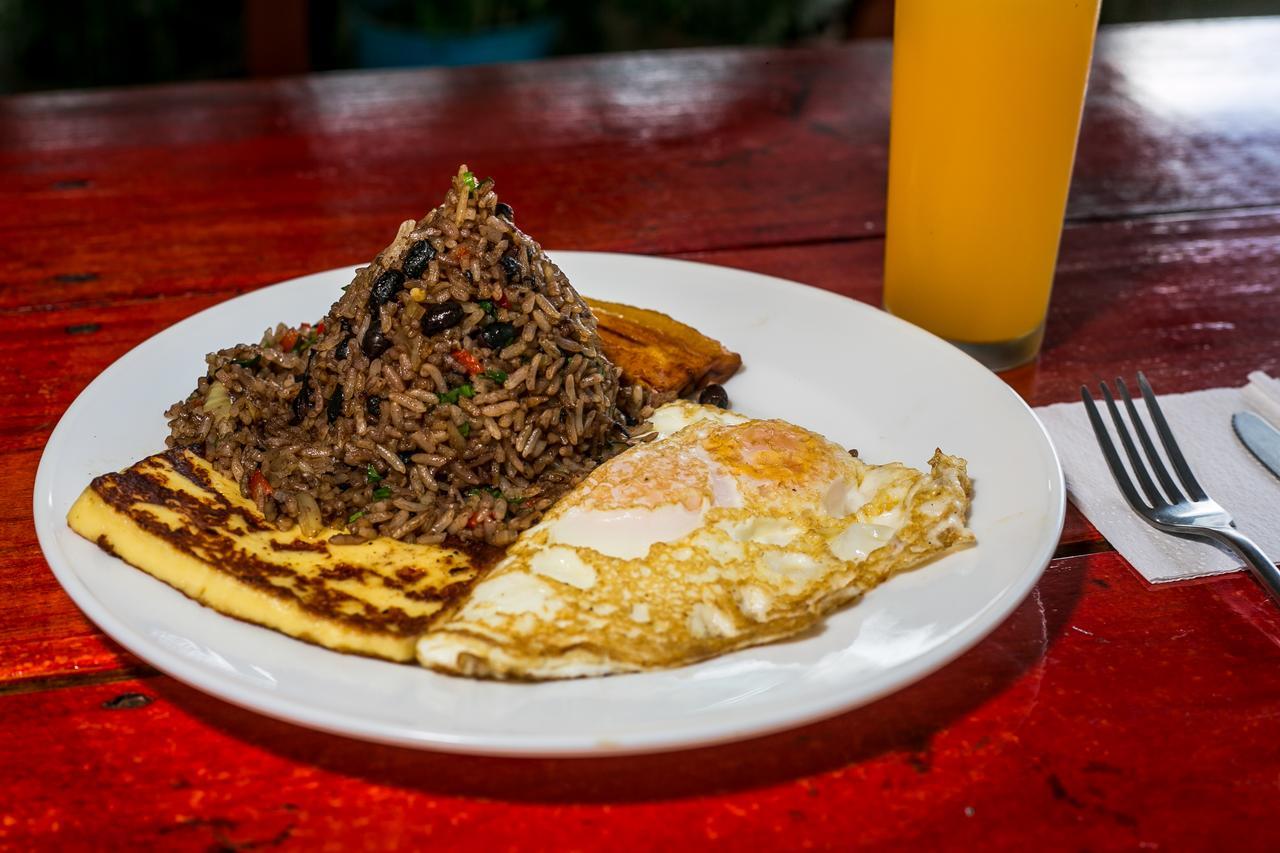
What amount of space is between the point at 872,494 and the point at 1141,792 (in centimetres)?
69

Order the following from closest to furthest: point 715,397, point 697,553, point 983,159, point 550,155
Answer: point 697,553 → point 715,397 → point 983,159 → point 550,155

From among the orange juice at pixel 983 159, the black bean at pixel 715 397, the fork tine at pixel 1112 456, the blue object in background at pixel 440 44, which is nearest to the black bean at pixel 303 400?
the black bean at pixel 715 397

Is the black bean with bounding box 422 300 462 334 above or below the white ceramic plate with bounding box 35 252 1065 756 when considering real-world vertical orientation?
above

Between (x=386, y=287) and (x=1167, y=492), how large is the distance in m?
1.67

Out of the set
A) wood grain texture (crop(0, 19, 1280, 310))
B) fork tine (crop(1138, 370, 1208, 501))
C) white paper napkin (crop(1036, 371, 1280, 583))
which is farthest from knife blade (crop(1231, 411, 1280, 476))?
wood grain texture (crop(0, 19, 1280, 310))

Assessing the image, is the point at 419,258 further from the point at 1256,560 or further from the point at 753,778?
the point at 1256,560

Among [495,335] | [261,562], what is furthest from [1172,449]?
[261,562]

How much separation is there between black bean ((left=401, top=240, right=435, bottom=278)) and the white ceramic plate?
566 millimetres

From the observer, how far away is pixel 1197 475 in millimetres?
2510

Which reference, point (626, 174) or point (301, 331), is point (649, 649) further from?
point (626, 174)

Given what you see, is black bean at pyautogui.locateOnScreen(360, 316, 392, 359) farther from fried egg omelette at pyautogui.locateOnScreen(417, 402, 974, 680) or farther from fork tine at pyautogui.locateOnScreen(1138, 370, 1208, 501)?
fork tine at pyautogui.locateOnScreen(1138, 370, 1208, 501)

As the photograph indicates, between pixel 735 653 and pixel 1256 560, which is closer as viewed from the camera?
pixel 735 653

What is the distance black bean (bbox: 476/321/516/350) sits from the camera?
2.46 meters

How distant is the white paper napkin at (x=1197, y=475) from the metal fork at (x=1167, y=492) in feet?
0.12
